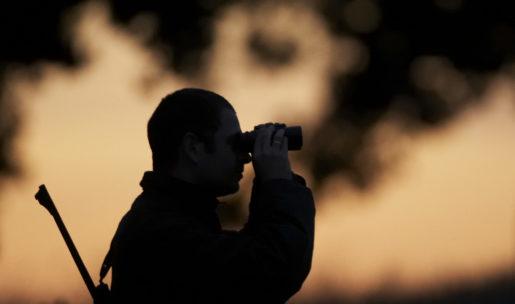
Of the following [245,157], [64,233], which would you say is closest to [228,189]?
[245,157]

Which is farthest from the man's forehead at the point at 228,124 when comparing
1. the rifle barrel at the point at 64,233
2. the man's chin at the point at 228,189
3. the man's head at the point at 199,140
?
the rifle barrel at the point at 64,233

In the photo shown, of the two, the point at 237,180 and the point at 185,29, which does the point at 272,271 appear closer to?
the point at 237,180

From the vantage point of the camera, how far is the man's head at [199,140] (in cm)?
315

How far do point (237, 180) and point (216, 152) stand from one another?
0.29 ft

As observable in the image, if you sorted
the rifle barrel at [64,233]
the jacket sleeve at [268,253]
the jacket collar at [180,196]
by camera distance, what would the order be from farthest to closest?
1. the rifle barrel at [64,233]
2. the jacket collar at [180,196]
3. the jacket sleeve at [268,253]

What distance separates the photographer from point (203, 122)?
3.15 meters

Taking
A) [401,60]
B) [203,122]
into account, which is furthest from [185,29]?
[203,122]

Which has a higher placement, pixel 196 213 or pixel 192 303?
pixel 196 213

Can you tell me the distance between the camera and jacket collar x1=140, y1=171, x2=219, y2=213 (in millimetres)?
3131

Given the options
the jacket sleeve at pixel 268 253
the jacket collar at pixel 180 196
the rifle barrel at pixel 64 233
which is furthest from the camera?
the rifle barrel at pixel 64 233

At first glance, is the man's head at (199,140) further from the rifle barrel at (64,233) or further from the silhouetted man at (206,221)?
the rifle barrel at (64,233)

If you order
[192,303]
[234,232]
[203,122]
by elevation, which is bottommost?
[192,303]

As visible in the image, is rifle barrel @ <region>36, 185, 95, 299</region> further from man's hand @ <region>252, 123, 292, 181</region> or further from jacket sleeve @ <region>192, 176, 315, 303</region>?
man's hand @ <region>252, 123, 292, 181</region>

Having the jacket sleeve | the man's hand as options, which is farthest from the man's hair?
the jacket sleeve
